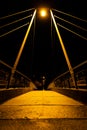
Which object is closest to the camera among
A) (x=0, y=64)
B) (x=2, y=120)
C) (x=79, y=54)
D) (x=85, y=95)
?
(x=2, y=120)

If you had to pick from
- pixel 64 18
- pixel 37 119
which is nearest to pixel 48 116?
pixel 37 119

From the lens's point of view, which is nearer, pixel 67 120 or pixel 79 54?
pixel 67 120

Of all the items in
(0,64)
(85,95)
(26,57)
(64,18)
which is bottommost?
(85,95)

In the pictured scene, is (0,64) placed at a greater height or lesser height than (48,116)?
greater

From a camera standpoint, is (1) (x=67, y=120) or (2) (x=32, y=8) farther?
(2) (x=32, y=8)

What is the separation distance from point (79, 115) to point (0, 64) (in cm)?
317

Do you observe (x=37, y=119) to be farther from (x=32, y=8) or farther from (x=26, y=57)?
(x=26, y=57)

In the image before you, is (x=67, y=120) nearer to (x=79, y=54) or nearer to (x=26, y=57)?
(x=79, y=54)

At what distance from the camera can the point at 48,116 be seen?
313 centimetres

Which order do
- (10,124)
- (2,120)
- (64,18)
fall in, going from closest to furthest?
(10,124) → (2,120) → (64,18)

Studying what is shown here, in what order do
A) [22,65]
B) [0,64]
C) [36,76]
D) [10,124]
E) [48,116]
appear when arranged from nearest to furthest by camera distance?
1. [10,124]
2. [48,116]
3. [0,64]
4. [22,65]
5. [36,76]

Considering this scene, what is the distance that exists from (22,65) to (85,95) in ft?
79.7

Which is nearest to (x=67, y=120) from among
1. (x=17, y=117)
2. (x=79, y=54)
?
(x=17, y=117)

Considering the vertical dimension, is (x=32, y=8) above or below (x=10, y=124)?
above
